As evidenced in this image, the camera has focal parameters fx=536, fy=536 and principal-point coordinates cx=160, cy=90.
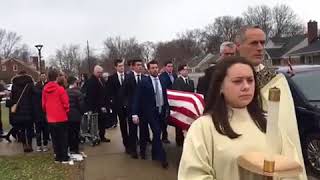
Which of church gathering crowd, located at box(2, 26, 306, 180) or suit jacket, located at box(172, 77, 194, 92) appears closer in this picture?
church gathering crowd, located at box(2, 26, 306, 180)

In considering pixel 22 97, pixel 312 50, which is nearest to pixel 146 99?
pixel 22 97

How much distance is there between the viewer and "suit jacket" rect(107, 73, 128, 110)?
10867mm

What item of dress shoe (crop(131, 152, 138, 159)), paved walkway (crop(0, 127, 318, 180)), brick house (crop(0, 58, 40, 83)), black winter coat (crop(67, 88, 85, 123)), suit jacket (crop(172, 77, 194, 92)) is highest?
suit jacket (crop(172, 77, 194, 92))

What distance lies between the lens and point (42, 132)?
1233cm

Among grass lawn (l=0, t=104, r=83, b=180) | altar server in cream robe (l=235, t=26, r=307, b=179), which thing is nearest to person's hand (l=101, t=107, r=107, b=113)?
grass lawn (l=0, t=104, r=83, b=180)

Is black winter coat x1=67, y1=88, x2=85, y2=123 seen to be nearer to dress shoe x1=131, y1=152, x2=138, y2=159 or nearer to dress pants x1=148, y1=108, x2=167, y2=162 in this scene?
dress shoe x1=131, y1=152, x2=138, y2=159

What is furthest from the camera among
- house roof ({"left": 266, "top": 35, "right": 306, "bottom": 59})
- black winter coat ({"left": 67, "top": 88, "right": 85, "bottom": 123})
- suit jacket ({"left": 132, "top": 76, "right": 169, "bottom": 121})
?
house roof ({"left": 266, "top": 35, "right": 306, "bottom": 59})

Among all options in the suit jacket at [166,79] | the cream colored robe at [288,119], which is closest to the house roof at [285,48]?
the suit jacket at [166,79]

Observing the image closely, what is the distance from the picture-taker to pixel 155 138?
31.3 ft

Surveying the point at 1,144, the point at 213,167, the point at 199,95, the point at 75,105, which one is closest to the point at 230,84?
the point at 213,167

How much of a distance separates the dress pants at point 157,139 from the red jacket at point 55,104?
1.66 metres

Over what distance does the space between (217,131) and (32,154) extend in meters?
9.15

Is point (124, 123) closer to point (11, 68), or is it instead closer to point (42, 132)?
point (42, 132)

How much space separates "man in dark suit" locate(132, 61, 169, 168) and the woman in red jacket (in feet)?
4.54
